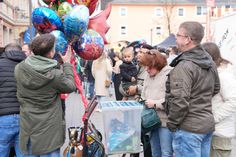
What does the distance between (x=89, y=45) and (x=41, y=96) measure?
1.28m

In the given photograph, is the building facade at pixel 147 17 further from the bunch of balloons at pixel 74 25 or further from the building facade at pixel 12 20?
the bunch of balloons at pixel 74 25

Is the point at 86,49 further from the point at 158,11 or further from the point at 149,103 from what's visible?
the point at 158,11

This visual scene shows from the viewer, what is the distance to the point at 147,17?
198 ft

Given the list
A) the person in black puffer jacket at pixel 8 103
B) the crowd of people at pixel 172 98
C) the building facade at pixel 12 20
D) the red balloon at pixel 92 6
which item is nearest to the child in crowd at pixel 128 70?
the red balloon at pixel 92 6

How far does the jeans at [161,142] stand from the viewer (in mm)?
4020

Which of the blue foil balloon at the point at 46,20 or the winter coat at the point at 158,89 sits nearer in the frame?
the winter coat at the point at 158,89

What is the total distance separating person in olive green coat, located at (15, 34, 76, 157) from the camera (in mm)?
3318

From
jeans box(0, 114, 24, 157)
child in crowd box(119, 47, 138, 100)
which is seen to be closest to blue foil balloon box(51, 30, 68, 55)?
jeans box(0, 114, 24, 157)

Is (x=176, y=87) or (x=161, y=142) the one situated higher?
(x=176, y=87)

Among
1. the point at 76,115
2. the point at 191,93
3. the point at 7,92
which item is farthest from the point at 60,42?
the point at 76,115

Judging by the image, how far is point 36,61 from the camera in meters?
3.36

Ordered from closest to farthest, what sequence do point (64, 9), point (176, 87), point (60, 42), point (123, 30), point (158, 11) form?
point (176, 87)
point (60, 42)
point (64, 9)
point (123, 30)
point (158, 11)

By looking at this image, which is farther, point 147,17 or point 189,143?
point 147,17

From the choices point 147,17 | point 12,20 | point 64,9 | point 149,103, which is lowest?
point 149,103
